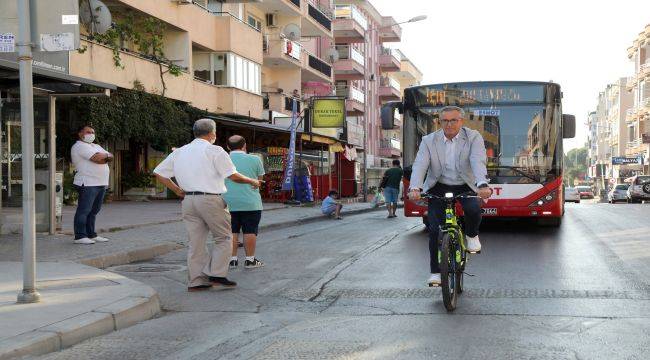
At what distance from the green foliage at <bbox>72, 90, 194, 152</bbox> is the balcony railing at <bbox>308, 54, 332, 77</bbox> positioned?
61.4 feet

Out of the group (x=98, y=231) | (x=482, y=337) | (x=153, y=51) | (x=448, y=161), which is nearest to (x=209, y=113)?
(x=153, y=51)

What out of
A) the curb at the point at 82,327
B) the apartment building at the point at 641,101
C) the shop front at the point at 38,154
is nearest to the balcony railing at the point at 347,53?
the apartment building at the point at 641,101

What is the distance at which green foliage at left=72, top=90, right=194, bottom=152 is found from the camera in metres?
21.7

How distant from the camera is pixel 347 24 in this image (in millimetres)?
57562

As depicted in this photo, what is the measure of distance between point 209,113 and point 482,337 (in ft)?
78.8

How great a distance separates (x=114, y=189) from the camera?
27391 mm

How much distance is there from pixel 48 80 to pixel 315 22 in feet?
116

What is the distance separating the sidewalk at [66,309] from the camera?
5.14 metres

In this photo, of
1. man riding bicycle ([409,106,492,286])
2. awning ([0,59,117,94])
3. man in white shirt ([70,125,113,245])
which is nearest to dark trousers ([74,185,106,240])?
man in white shirt ([70,125,113,245])

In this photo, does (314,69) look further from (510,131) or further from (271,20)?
(510,131)

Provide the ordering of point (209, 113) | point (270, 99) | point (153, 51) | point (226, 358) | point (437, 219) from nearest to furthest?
point (226, 358), point (437, 219), point (153, 51), point (209, 113), point (270, 99)

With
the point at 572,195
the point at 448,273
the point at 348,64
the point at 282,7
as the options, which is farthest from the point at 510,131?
the point at 572,195

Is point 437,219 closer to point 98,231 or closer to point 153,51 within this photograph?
point 98,231

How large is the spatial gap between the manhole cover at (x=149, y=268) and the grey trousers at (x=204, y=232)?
179 centimetres
